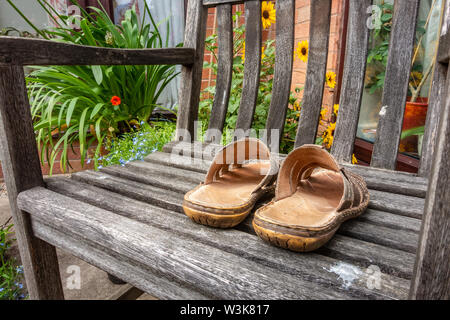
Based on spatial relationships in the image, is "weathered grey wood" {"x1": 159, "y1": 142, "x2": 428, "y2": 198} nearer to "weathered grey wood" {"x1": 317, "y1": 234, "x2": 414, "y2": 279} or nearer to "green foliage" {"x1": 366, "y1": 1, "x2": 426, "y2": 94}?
"weathered grey wood" {"x1": 317, "y1": 234, "x2": 414, "y2": 279}

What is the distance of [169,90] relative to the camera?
2668 millimetres

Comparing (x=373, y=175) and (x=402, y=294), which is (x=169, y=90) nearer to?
(x=373, y=175)

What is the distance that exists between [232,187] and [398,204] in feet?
1.37

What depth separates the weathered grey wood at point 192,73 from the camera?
1306mm

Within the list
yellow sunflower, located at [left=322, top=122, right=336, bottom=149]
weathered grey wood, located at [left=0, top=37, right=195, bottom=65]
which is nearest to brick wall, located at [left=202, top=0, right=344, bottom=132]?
yellow sunflower, located at [left=322, top=122, right=336, bottom=149]

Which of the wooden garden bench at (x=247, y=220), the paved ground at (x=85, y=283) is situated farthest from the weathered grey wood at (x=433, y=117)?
the paved ground at (x=85, y=283)

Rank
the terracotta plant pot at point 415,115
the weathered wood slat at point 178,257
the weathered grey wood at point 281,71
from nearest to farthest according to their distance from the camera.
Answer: the weathered wood slat at point 178,257, the weathered grey wood at point 281,71, the terracotta plant pot at point 415,115

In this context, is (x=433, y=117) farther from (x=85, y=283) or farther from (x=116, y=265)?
(x=85, y=283)

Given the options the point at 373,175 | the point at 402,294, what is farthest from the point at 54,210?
the point at 373,175

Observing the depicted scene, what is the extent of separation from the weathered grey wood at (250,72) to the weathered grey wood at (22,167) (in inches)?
27.3

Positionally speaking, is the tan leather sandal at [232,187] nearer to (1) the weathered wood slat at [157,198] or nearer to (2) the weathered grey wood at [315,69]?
(1) the weathered wood slat at [157,198]

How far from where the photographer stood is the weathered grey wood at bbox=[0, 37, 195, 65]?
805 millimetres

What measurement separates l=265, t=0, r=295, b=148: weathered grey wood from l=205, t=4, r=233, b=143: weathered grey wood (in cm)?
21

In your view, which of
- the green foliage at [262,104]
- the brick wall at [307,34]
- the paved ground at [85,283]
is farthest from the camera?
the brick wall at [307,34]
